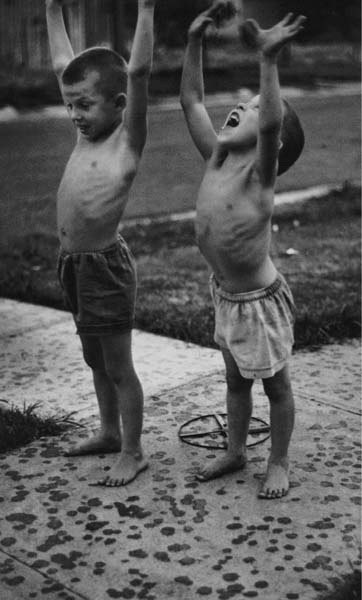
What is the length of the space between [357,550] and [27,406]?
64.7 inches

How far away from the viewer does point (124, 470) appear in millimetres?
3141

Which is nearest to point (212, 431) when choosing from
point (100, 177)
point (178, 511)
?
point (178, 511)

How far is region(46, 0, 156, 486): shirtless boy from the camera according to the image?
302 cm

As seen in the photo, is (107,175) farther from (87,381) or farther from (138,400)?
(87,381)

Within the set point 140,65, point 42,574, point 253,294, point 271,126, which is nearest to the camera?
point 42,574

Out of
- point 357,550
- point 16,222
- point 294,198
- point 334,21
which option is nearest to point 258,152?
point 357,550

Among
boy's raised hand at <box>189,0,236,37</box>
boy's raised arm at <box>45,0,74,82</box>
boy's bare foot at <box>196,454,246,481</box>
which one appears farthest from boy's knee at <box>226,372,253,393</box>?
boy's raised arm at <box>45,0,74,82</box>

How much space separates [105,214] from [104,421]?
0.79 m

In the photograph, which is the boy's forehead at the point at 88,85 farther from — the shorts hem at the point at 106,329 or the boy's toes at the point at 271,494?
the boy's toes at the point at 271,494

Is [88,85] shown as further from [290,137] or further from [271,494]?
[271,494]

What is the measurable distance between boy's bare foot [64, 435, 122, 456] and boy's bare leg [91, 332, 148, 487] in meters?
0.19

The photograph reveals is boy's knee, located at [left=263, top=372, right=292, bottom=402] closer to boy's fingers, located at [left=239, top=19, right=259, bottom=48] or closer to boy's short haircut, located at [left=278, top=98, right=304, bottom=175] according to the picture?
boy's short haircut, located at [left=278, top=98, right=304, bottom=175]

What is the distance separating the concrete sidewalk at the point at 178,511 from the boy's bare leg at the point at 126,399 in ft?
0.23

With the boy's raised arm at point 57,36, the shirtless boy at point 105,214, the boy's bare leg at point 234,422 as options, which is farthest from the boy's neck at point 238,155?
the boy's raised arm at point 57,36
